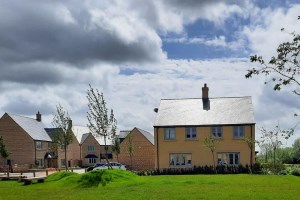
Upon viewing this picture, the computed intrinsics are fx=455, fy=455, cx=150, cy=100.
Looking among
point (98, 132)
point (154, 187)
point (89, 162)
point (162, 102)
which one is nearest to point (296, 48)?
point (154, 187)

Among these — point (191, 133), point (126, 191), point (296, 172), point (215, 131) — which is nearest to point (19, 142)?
point (191, 133)

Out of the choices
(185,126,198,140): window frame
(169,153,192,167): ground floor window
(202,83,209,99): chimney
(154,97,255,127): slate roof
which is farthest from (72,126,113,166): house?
(185,126,198,140): window frame

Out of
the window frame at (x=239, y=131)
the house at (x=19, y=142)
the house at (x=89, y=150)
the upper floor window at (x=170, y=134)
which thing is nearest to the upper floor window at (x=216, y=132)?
the window frame at (x=239, y=131)

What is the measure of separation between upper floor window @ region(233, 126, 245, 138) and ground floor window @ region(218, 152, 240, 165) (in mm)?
2166

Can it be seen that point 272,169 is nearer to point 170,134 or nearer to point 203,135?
point 203,135

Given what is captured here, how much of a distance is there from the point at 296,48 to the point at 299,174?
3509 cm

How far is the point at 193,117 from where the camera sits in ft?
188

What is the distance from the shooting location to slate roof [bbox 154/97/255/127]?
2200 inches

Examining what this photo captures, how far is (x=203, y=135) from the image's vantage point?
55.8 meters

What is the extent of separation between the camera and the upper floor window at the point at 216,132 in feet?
182

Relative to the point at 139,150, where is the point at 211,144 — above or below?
above

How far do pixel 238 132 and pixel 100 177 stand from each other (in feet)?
85.4

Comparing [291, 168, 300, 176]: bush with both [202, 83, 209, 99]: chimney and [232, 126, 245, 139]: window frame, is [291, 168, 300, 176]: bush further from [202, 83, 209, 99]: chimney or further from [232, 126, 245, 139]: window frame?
[202, 83, 209, 99]: chimney

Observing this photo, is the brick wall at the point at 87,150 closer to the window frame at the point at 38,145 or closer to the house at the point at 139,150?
the window frame at the point at 38,145
